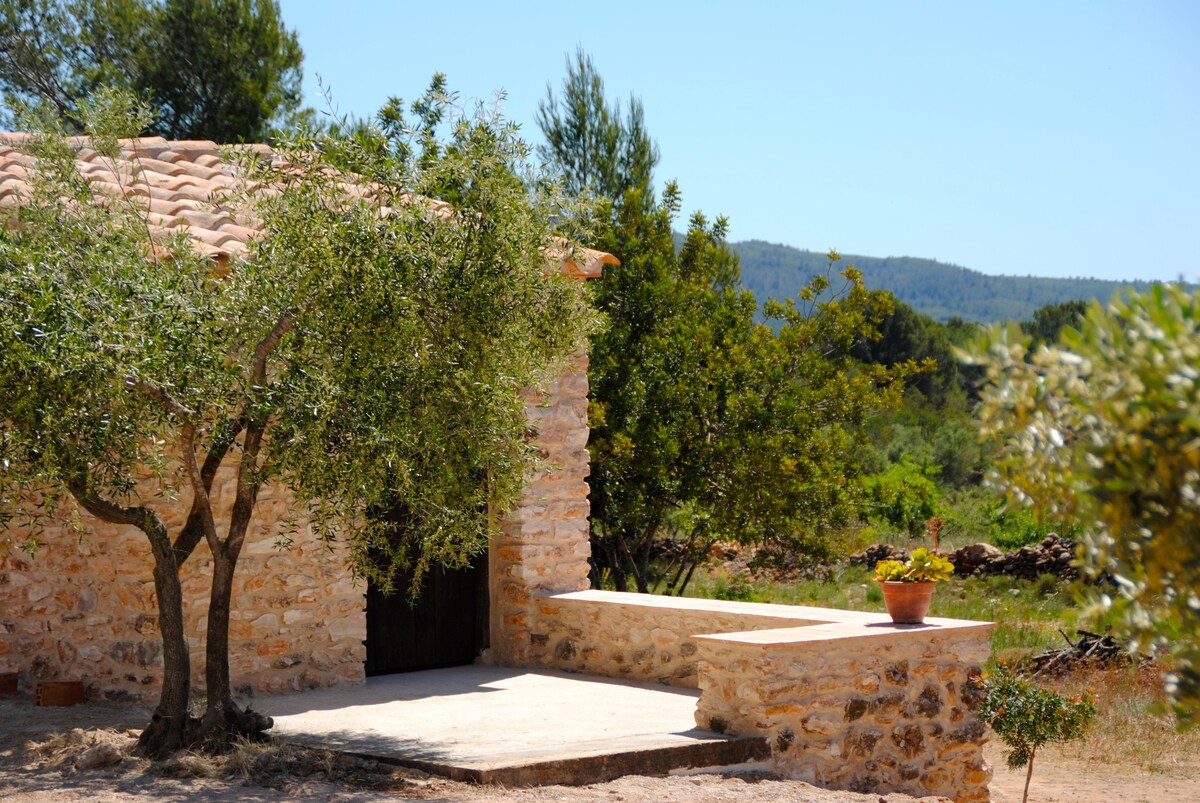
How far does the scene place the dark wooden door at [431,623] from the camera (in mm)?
9258

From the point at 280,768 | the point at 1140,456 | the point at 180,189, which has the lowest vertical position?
the point at 280,768

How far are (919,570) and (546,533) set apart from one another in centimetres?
320

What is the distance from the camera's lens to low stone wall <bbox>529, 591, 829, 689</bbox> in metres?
8.19

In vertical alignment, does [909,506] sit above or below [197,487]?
below

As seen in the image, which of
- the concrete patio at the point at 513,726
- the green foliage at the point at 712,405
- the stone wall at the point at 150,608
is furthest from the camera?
the green foliage at the point at 712,405

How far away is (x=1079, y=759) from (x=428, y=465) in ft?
21.4

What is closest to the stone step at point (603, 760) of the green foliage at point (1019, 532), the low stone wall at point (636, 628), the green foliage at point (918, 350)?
the low stone wall at point (636, 628)

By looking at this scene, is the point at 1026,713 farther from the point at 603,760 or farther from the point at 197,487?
the point at 197,487

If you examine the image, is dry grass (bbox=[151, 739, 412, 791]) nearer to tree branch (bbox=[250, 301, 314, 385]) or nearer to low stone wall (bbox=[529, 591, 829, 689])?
tree branch (bbox=[250, 301, 314, 385])

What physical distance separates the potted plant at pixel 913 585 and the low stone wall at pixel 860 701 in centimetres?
13

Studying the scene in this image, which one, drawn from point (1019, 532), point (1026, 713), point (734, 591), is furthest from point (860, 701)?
point (1019, 532)

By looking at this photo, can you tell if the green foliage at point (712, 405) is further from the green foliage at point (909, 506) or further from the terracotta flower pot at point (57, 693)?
the terracotta flower pot at point (57, 693)

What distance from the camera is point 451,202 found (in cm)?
612

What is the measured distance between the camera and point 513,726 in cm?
715
